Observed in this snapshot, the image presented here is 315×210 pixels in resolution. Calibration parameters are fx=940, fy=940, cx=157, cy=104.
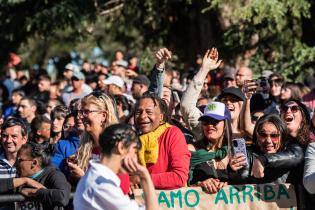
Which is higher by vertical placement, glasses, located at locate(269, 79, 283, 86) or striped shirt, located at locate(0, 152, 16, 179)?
glasses, located at locate(269, 79, 283, 86)

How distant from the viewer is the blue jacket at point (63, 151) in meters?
9.30

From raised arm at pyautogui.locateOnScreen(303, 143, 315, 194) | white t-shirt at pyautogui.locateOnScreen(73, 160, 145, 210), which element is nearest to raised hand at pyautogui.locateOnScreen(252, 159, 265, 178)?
raised arm at pyautogui.locateOnScreen(303, 143, 315, 194)

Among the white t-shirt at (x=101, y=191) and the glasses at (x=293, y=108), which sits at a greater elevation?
the glasses at (x=293, y=108)

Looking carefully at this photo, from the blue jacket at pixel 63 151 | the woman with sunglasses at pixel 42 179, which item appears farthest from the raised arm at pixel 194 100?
the woman with sunglasses at pixel 42 179

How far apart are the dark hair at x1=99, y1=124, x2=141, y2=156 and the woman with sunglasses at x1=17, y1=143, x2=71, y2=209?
1624 mm

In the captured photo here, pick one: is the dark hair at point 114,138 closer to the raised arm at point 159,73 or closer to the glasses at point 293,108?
the raised arm at point 159,73

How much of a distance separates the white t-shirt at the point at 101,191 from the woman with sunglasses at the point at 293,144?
224 centimetres

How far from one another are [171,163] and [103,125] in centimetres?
69

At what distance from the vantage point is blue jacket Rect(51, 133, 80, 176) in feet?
30.5

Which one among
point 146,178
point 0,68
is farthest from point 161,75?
point 0,68

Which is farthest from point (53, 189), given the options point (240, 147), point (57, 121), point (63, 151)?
point (57, 121)

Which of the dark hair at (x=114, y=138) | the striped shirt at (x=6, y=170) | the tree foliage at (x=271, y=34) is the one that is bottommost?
the striped shirt at (x=6, y=170)

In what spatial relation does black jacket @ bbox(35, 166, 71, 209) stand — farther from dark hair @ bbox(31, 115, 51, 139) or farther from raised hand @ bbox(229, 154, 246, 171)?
dark hair @ bbox(31, 115, 51, 139)

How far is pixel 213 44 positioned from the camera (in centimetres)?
1878
